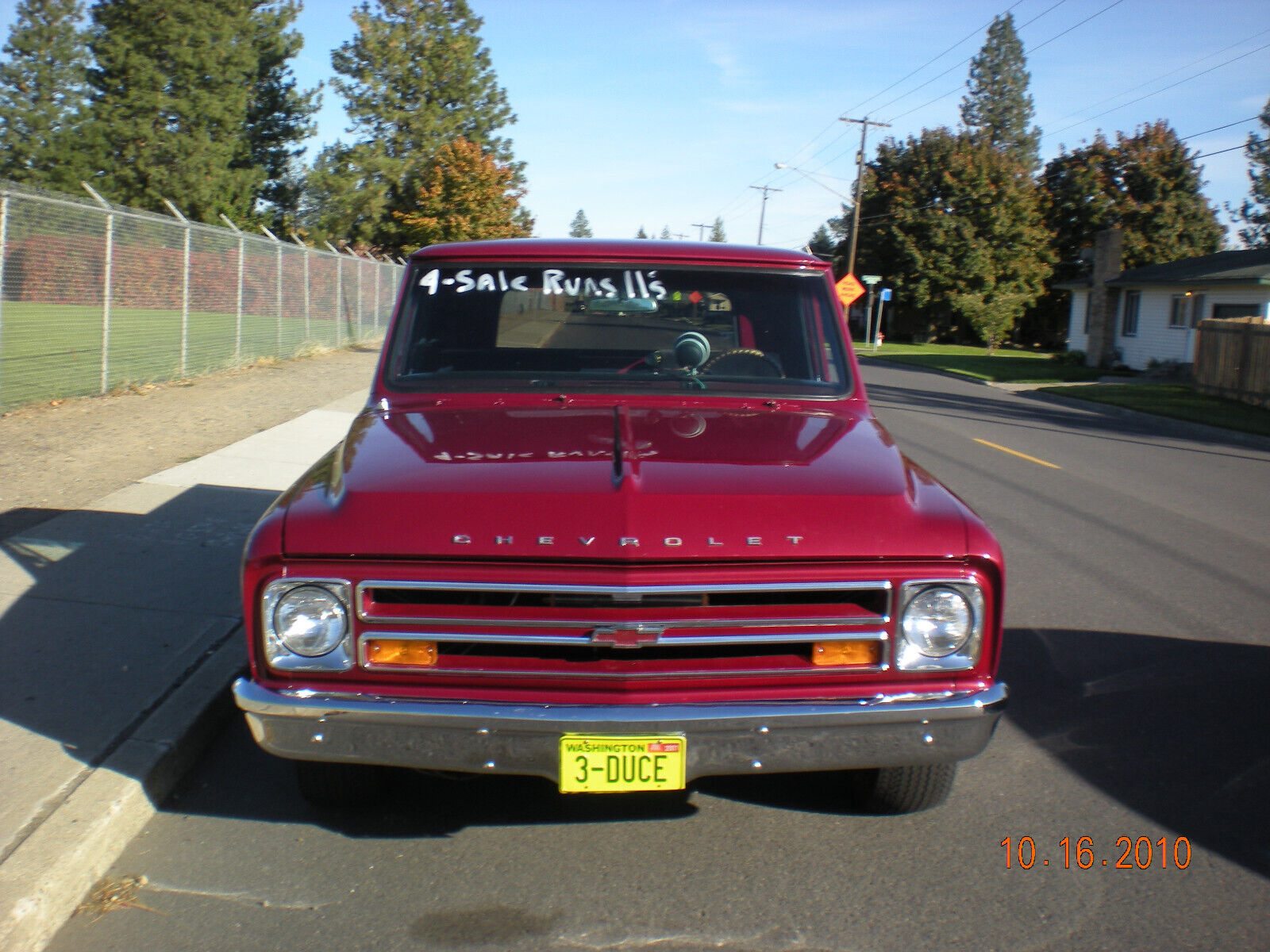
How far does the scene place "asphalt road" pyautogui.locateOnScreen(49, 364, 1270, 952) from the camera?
292 cm

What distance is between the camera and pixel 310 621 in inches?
113

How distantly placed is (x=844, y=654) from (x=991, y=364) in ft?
121

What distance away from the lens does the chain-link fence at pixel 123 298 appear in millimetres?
10789

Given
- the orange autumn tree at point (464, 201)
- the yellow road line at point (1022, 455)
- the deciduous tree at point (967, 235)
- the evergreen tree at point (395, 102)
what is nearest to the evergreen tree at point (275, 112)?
the evergreen tree at point (395, 102)

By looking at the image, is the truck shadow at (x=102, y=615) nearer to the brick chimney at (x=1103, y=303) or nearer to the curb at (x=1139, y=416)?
the curb at (x=1139, y=416)

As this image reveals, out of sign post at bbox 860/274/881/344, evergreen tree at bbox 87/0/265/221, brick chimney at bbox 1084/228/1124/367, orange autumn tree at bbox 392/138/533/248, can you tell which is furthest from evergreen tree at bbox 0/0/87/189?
brick chimney at bbox 1084/228/1124/367

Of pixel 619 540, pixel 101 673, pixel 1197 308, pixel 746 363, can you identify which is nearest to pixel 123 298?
pixel 101 673

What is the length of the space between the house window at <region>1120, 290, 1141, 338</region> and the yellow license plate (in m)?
36.9

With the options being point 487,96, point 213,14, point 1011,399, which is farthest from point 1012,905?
point 487,96

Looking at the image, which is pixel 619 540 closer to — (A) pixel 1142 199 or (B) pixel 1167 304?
(B) pixel 1167 304

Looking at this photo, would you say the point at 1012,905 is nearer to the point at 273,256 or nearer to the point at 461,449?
the point at 461,449

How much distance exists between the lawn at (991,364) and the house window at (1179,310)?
2.45m

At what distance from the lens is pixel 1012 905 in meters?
3.06

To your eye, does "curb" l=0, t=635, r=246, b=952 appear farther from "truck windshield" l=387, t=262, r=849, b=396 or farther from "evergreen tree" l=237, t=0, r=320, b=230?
"evergreen tree" l=237, t=0, r=320, b=230
